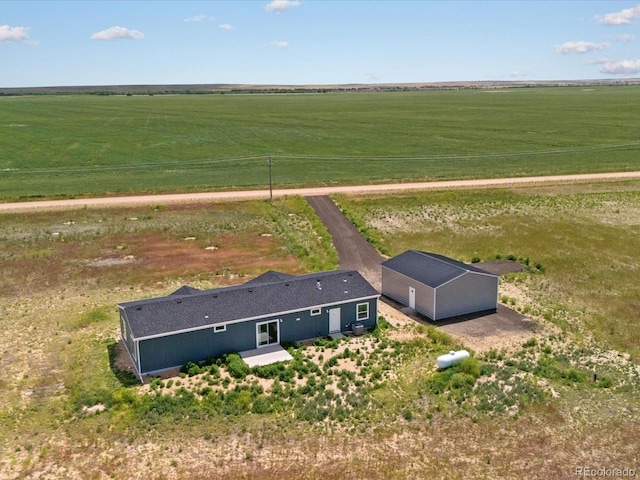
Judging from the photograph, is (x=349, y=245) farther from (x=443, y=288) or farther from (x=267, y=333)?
(x=267, y=333)

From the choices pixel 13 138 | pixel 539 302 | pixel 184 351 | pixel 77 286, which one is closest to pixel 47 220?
pixel 77 286

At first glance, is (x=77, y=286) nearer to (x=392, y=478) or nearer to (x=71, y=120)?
(x=392, y=478)

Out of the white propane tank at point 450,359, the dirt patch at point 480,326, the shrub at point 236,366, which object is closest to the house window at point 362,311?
the dirt patch at point 480,326

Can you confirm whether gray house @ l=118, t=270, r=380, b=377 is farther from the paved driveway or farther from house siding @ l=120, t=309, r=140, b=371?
the paved driveway

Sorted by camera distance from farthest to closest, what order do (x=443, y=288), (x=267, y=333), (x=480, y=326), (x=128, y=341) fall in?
(x=443, y=288)
(x=480, y=326)
(x=267, y=333)
(x=128, y=341)

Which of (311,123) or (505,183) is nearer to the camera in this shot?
(505,183)

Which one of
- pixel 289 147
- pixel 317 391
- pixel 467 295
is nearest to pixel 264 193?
pixel 289 147
